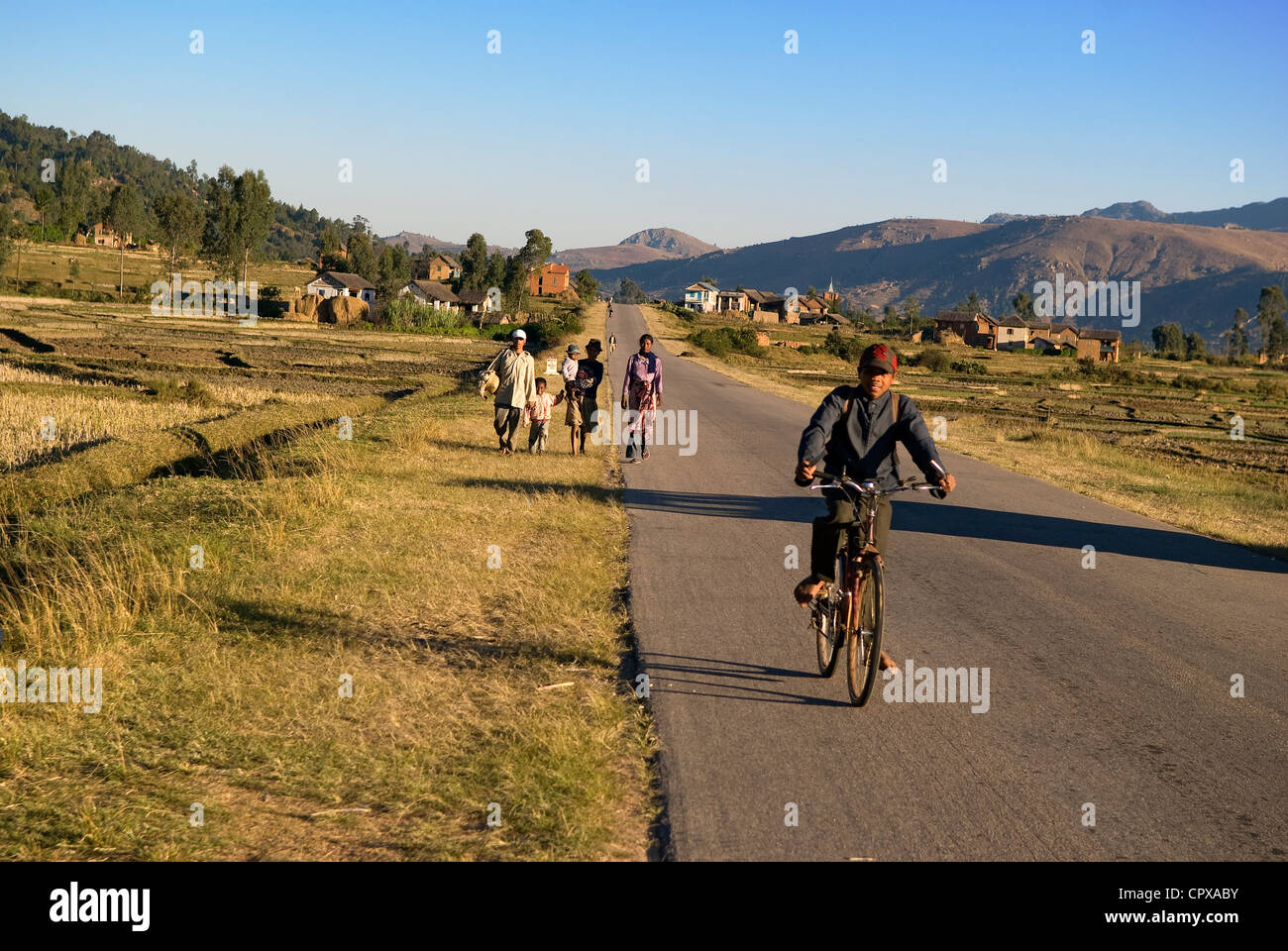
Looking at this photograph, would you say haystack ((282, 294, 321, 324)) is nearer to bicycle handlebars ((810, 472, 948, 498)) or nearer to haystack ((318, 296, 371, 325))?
haystack ((318, 296, 371, 325))

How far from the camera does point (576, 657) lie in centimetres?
678

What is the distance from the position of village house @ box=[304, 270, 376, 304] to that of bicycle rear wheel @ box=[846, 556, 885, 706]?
9708 cm

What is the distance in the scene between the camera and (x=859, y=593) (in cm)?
626

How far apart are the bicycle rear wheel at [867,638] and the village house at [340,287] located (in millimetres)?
97077

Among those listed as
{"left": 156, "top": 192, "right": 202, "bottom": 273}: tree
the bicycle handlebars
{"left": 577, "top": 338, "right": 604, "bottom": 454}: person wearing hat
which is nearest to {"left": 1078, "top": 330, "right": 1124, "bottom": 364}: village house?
{"left": 156, "top": 192, "right": 202, "bottom": 273}: tree

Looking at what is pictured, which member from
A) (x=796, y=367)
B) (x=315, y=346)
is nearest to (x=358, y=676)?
(x=315, y=346)

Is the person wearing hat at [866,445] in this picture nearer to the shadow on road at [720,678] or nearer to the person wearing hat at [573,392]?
the shadow on road at [720,678]

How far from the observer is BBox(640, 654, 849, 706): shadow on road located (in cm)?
621

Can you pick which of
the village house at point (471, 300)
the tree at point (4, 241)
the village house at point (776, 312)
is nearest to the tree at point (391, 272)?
the village house at point (471, 300)

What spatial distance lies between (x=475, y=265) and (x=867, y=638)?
4193 inches

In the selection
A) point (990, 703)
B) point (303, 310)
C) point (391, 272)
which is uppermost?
point (391, 272)

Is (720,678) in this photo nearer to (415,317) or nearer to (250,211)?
(415,317)

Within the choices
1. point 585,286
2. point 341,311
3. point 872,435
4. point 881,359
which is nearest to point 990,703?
point 872,435
